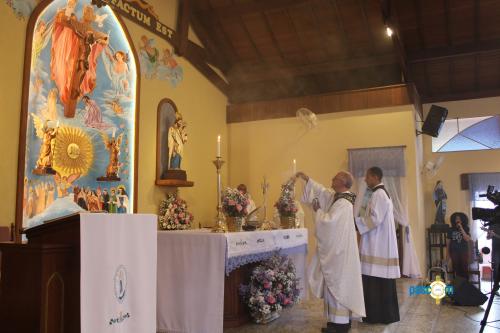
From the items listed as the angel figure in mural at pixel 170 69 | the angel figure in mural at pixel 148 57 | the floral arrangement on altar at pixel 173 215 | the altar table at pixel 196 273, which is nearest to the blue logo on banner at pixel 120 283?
the altar table at pixel 196 273

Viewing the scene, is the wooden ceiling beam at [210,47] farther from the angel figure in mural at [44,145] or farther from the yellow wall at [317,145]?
the angel figure in mural at [44,145]

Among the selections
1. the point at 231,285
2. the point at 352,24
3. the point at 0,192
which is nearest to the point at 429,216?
the point at 352,24

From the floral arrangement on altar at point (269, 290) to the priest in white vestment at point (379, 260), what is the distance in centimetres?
88

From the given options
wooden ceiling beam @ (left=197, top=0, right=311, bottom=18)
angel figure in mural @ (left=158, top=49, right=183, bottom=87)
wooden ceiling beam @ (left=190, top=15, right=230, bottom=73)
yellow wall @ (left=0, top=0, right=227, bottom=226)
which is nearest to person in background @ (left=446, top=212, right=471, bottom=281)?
yellow wall @ (left=0, top=0, right=227, bottom=226)

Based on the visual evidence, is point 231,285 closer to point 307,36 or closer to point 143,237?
point 143,237

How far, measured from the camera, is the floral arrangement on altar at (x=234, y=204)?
498 cm

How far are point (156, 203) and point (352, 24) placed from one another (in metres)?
5.19

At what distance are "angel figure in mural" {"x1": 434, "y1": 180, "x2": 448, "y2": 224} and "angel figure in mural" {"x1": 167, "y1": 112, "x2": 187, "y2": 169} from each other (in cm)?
587

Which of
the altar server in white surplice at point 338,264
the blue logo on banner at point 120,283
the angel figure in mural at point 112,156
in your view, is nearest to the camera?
the blue logo on banner at point 120,283

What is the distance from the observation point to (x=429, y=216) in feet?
36.2

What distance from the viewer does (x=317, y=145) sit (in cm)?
1008

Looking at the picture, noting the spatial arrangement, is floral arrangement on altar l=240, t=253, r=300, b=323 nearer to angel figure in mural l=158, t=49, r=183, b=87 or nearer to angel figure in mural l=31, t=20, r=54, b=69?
angel figure in mural l=31, t=20, r=54, b=69

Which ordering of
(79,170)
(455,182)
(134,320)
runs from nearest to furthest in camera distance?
1. (134,320)
2. (79,170)
3. (455,182)

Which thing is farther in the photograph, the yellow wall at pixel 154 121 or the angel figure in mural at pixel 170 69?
the angel figure in mural at pixel 170 69
